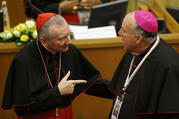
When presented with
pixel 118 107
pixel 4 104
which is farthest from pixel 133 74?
pixel 4 104

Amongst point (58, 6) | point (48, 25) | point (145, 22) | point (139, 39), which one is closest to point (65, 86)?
point (48, 25)

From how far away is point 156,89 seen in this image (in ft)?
8.07

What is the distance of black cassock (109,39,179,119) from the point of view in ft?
7.93

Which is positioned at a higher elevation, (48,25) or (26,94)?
(48,25)

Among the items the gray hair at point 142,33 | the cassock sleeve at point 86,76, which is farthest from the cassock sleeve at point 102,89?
the gray hair at point 142,33

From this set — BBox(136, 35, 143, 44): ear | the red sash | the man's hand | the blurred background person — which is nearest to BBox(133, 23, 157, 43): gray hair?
BBox(136, 35, 143, 44): ear

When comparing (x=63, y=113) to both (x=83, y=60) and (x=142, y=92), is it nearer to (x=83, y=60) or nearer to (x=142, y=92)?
(x=83, y=60)

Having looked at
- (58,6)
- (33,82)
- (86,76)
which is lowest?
(86,76)

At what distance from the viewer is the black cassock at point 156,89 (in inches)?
95.2

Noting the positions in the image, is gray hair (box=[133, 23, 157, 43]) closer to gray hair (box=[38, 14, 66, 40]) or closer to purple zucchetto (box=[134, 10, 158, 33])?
purple zucchetto (box=[134, 10, 158, 33])

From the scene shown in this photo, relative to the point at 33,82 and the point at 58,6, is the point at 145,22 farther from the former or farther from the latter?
the point at 58,6

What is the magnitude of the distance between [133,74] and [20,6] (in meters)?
5.36

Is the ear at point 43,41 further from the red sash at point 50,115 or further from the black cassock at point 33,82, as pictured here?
the red sash at point 50,115

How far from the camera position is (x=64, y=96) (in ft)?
10.1
